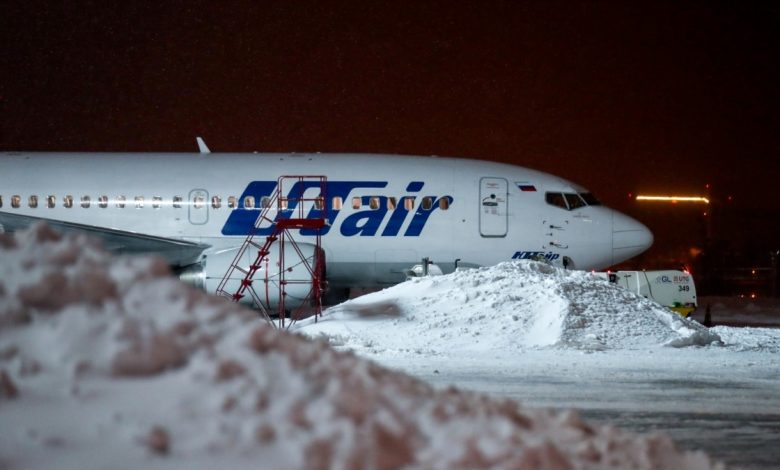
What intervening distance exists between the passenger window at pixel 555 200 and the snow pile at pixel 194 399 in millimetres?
15525

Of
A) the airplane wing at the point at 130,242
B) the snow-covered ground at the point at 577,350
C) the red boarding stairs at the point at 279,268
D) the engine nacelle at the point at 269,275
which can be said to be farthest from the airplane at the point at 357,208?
the snow-covered ground at the point at 577,350

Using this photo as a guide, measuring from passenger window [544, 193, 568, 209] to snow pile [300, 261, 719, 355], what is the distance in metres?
5.05

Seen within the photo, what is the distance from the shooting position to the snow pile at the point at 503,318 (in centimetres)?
1273

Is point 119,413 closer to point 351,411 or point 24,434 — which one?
point 24,434

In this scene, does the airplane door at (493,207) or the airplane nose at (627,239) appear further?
the airplane nose at (627,239)

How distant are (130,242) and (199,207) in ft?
7.80

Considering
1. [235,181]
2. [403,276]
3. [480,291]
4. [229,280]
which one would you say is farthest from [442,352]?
[235,181]

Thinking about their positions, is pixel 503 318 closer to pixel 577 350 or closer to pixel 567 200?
pixel 577 350

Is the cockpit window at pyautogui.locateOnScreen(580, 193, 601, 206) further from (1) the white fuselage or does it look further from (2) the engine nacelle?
(2) the engine nacelle

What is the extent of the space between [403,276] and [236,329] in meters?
15.6

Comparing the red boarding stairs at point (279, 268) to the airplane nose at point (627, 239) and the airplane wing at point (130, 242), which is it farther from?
the airplane nose at point (627, 239)

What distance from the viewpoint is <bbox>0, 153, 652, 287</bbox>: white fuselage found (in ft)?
63.3

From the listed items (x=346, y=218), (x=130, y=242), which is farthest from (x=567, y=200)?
(x=130, y=242)

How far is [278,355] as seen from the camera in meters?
4.25
